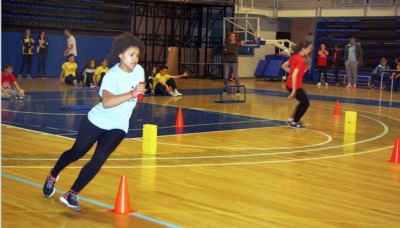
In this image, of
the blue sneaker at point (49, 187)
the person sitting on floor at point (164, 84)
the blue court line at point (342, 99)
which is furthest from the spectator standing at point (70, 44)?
the blue sneaker at point (49, 187)

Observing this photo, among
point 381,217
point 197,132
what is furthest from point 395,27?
point 381,217

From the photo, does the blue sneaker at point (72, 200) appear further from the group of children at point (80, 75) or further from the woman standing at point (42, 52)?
the woman standing at point (42, 52)

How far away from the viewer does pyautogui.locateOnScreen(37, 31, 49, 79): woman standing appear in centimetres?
2527

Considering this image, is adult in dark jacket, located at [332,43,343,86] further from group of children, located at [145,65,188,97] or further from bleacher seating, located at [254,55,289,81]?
group of children, located at [145,65,188,97]

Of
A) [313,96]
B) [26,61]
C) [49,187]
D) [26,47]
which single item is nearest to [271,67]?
[313,96]

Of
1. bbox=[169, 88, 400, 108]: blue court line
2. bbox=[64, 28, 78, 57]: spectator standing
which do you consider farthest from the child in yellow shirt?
bbox=[169, 88, 400, 108]: blue court line

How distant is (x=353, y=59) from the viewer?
27375 mm

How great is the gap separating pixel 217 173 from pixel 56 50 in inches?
790

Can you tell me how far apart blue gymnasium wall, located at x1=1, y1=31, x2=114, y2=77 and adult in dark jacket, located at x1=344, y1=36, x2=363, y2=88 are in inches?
412

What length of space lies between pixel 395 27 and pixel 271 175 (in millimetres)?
22788

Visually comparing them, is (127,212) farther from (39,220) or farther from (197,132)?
(197,132)

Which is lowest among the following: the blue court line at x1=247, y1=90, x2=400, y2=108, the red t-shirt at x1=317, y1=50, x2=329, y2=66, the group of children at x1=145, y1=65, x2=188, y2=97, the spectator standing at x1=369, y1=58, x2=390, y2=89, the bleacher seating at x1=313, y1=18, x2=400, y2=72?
the blue court line at x1=247, y1=90, x2=400, y2=108

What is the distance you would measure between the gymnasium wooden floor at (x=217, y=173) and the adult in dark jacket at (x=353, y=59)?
1267cm

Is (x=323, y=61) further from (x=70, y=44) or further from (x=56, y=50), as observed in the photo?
(x=56, y=50)
